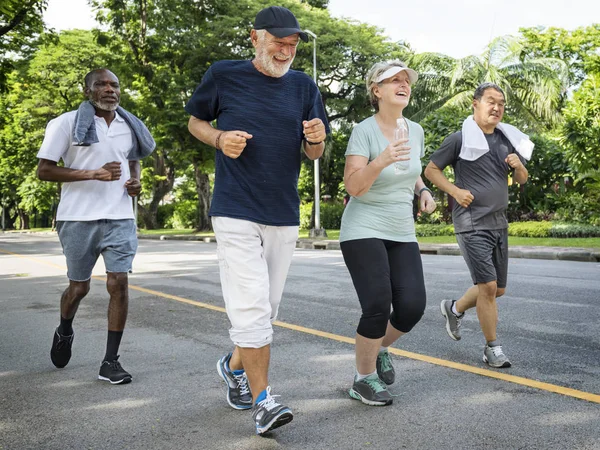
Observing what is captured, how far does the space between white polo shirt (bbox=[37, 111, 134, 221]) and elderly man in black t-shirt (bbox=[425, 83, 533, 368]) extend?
223cm

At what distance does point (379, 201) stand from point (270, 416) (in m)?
1.40

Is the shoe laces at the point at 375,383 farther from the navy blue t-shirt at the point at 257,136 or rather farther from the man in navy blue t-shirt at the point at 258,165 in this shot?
the navy blue t-shirt at the point at 257,136

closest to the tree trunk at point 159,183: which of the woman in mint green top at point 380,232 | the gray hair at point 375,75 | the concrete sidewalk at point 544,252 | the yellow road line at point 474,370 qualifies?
the concrete sidewalk at point 544,252

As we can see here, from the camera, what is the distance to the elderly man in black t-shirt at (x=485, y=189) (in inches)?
198

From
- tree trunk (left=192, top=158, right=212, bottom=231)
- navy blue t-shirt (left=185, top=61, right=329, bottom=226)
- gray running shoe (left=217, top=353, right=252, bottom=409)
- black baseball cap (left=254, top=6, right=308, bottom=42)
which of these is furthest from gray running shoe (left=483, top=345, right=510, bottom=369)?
tree trunk (left=192, top=158, right=212, bottom=231)

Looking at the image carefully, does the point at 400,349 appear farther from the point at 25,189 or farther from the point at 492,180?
the point at 25,189

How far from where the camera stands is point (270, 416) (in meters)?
3.38

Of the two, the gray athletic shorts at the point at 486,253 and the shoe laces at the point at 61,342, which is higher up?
the gray athletic shorts at the point at 486,253

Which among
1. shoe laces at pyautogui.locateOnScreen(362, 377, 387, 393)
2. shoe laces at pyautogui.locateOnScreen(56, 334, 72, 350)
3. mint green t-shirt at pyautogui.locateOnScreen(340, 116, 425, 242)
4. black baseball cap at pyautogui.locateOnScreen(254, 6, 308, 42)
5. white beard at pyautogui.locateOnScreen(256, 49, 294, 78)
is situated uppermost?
black baseball cap at pyautogui.locateOnScreen(254, 6, 308, 42)

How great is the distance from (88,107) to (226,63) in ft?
4.73

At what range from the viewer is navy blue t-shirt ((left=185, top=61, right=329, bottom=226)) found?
3.70 meters

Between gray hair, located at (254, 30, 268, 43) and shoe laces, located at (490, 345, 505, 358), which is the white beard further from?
shoe laces, located at (490, 345, 505, 358)

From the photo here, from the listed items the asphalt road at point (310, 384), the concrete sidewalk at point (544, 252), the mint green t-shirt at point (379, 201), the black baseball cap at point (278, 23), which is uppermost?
the black baseball cap at point (278, 23)

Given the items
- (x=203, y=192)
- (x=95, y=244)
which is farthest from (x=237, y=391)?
(x=203, y=192)
